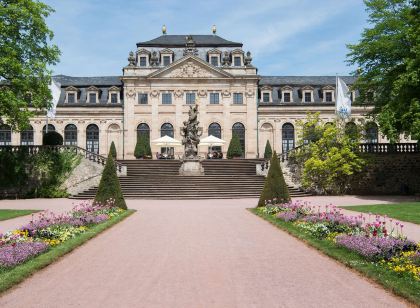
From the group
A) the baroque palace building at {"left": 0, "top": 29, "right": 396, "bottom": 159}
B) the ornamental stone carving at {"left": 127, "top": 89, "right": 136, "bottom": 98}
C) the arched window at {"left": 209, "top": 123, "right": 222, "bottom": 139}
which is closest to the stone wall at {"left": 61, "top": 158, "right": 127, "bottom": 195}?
the baroque palace building at {"left": 0, "top": 29, "right": 396, "bottom": 159}

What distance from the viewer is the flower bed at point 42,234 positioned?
9844 mm

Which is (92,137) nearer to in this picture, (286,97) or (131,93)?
(131,93)

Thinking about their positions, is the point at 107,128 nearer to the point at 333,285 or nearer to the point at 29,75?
the point at 29,75

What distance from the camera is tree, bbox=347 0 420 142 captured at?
27.6 metres

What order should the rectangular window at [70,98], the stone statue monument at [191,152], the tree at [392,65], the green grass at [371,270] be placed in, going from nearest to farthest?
1. the green grass at [371,270]
2. the tree at [392,65]
3. the stone statue monument at [191,152]
4. the rectangular window at [70,98]

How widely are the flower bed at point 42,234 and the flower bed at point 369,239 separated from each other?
7.01 m

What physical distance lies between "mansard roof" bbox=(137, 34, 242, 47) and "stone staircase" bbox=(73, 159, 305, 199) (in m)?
24.1

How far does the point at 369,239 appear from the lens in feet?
35.4

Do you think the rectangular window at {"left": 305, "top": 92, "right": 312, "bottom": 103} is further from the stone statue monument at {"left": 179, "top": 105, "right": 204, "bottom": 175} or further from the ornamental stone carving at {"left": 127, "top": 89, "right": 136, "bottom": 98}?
the stone statue monument at {"left": 179, "top": 105, "right": 204, "bottom": 175}

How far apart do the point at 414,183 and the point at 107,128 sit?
38658 mm

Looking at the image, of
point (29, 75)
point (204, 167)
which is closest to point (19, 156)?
point (29, 75)

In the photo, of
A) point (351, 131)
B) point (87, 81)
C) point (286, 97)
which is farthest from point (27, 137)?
point (351, 131)

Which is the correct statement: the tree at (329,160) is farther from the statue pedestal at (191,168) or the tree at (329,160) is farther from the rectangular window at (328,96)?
the rectangular window at (328,96)

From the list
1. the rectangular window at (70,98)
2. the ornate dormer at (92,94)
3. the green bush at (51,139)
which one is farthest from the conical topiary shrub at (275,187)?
the rectangular window at (70,98)
